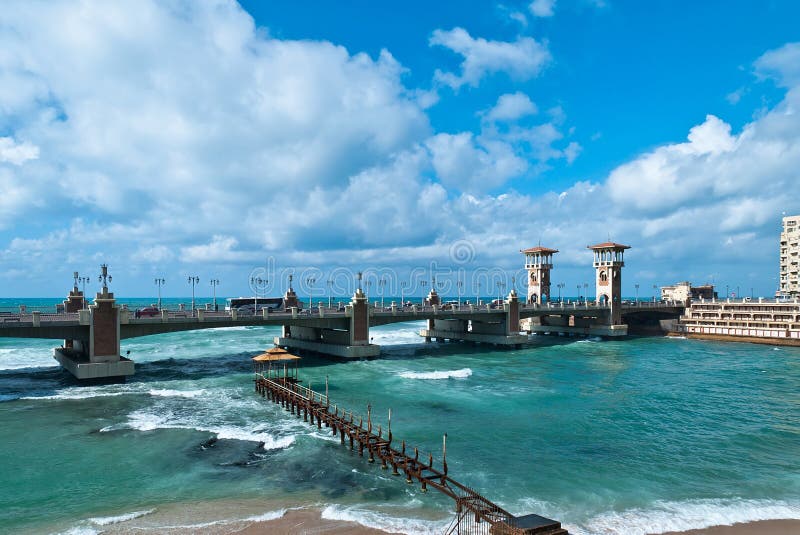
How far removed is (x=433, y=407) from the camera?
44812mm

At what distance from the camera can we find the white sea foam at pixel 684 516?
74.4 feet

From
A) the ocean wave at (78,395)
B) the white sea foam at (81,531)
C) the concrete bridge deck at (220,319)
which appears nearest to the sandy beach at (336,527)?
the white sea foam at (81,531)

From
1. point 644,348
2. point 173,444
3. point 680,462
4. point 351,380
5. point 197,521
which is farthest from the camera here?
point 644,348

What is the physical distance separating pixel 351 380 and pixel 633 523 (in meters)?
38.3

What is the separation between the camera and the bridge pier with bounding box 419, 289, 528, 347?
309 ft

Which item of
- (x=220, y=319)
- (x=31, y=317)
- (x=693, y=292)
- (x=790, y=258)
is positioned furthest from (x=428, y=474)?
(x=790, y=258)

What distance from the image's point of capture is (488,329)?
97938 millimetres

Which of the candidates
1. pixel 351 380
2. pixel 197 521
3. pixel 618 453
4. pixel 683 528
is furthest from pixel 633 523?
pixel 351 380

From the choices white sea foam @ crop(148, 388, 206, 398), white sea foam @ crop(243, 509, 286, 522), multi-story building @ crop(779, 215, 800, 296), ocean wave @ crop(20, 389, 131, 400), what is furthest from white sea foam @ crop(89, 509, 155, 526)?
multi-story building @ crop(779, 215, 800, 296)

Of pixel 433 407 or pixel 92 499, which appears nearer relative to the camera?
pixel 92 499

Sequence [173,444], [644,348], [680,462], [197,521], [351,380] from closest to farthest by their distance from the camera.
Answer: [197,521]
[680,462]
[173,444]
[351,380]
[644,348]

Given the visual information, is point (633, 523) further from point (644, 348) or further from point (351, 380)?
point (644, 348)

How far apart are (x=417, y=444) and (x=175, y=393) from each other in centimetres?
2810

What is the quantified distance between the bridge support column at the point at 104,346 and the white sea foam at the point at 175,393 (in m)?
5.65
